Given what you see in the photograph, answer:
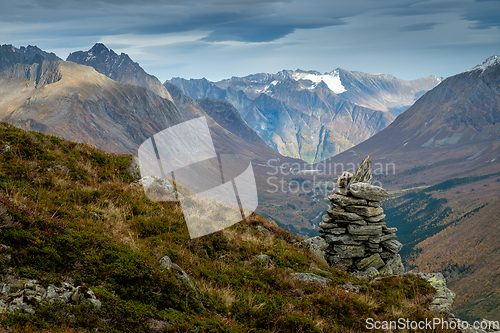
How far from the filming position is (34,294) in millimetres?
5832

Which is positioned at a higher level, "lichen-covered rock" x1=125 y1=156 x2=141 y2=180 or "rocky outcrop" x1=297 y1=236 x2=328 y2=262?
"lichen-covered rock" x1=125 y1=156 x2=141 y2=180

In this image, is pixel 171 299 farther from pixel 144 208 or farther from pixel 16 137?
pixel 16 137

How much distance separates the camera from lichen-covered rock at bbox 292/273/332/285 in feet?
36.8

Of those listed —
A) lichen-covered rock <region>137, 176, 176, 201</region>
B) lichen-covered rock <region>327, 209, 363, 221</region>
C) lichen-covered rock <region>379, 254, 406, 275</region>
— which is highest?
lichen-covered rock <region>137, 176, 176, 201</region>

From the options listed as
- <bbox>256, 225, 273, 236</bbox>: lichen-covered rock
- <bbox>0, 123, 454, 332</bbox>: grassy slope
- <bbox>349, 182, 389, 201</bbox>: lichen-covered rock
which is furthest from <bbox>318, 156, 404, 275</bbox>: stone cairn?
<bbox>0, 123, 454, 332</bbox>: grassy slope

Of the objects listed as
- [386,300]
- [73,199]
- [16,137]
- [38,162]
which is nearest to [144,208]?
[73,199]

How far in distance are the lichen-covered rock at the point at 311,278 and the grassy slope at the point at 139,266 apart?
49cm

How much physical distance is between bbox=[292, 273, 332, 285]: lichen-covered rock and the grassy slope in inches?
19.3

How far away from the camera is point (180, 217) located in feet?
44.0

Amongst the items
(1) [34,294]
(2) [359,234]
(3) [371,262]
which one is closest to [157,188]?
(1) [34,294]

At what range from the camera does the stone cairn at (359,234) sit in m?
19.1

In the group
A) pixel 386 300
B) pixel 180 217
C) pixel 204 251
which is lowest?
pixel 386 300

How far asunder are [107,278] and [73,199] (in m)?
5.54

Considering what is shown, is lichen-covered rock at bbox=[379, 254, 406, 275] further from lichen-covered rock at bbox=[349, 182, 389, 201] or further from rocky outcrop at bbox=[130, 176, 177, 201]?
rocky outcrop at bbox=[130, 176, 177, 201]
